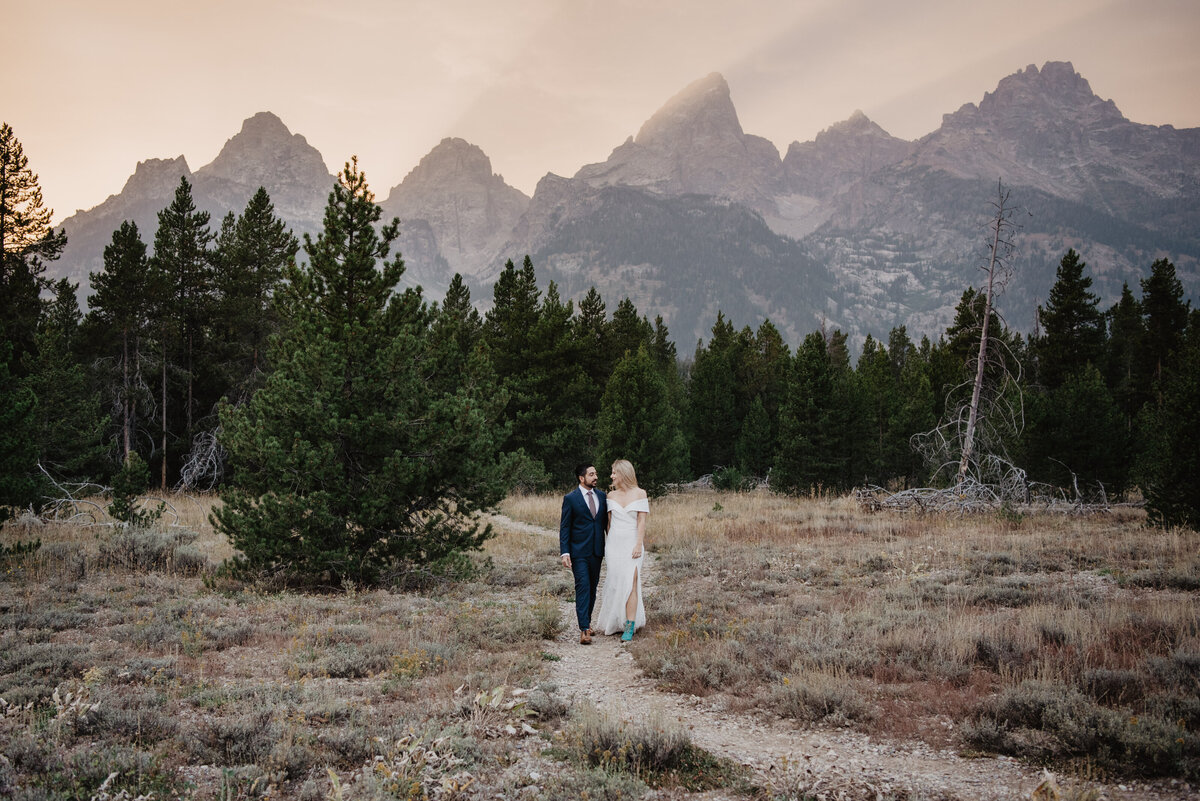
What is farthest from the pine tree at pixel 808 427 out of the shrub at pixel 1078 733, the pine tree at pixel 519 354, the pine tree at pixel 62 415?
the pine tree at pixel 62 415

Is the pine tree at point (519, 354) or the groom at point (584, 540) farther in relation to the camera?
the pine tree at point (519, 354)

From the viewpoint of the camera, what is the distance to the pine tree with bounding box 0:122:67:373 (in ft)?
69.6

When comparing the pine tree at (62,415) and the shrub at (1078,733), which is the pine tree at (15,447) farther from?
the shrub at (1078,733)

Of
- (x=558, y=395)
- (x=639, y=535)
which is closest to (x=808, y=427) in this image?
(x=558, y=395)

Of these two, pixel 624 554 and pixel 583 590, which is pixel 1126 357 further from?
pixel 583 590

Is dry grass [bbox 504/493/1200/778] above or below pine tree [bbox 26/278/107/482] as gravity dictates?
below

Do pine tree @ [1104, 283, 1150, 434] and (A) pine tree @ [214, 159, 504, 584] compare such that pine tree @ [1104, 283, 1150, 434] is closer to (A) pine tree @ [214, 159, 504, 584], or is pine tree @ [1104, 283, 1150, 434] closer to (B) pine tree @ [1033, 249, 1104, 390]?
(B) pine tree @ [1033, 249, 1104, 390]

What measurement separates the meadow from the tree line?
5.92 ft

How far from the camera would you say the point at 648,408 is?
25.3 meters

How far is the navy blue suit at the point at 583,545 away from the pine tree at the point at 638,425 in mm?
16034

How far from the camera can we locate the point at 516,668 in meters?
6.34

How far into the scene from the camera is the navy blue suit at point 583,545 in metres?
7.75

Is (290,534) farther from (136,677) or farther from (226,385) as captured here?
(226,385)

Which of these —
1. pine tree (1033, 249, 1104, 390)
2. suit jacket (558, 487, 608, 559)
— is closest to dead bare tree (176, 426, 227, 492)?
suit jacket (558, 487, 608, 559)
